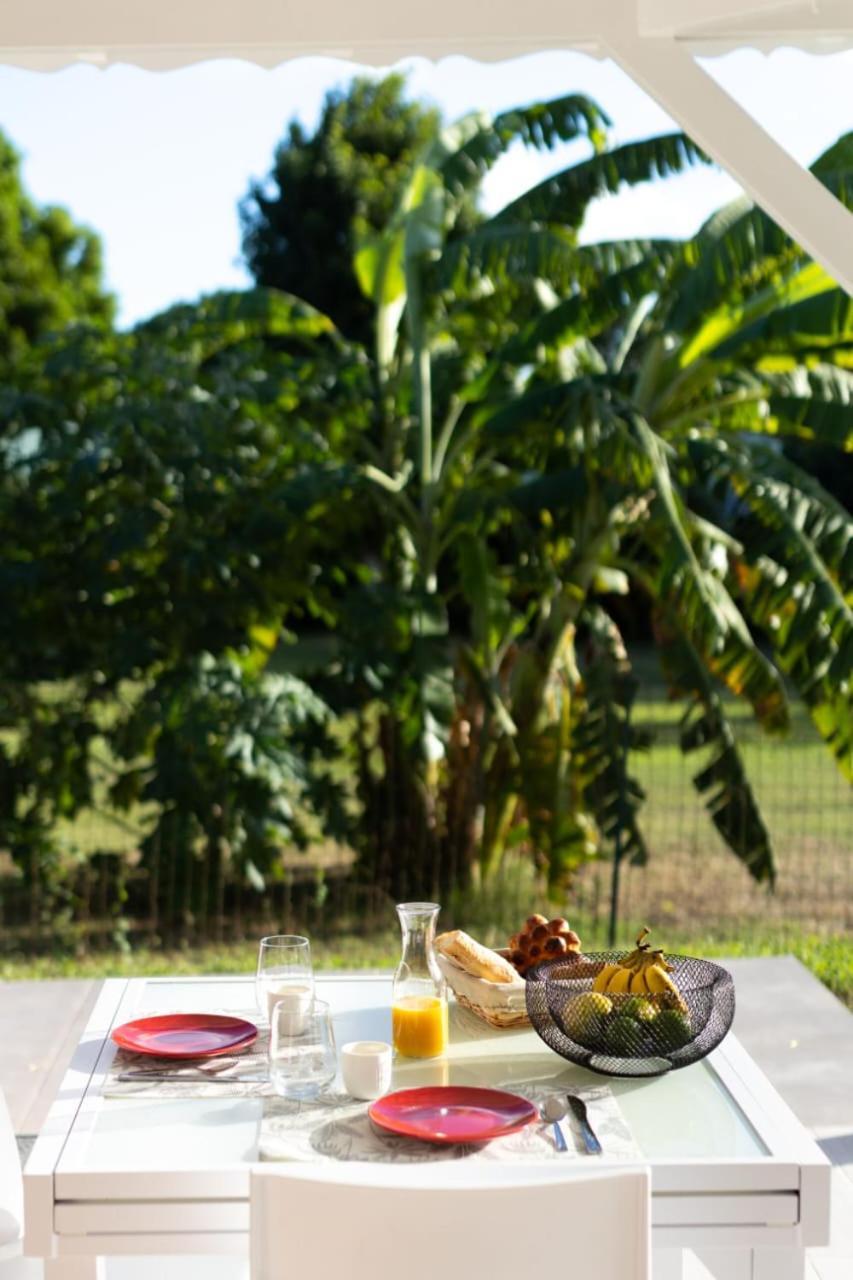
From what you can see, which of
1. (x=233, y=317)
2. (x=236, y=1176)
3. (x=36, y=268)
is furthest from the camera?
(x=36, y=268)

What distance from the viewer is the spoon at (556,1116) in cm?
225

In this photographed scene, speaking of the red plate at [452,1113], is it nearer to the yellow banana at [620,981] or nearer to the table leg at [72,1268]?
the yellow banana at [620,981]

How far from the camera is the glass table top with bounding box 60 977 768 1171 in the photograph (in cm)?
221

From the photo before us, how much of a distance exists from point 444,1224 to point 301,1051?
58 centimetres

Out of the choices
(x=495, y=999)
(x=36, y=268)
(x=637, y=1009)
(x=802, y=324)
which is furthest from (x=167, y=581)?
(x=36, y=268)

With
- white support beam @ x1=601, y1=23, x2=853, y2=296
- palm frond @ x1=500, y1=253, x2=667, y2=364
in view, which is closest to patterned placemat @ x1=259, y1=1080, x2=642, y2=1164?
white support beam @ x1=601, y1=23, x2=853, y2=296

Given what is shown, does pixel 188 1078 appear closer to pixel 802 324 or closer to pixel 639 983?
pixel 639 983

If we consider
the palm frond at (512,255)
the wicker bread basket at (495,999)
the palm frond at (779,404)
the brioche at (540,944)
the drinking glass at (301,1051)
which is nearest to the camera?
the drinking glass at (301,1051)

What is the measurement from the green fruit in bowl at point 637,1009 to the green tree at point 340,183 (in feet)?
50.5

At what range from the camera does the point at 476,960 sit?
2.79m

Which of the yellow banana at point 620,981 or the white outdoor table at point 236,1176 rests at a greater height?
the yellow banana at point 620,981

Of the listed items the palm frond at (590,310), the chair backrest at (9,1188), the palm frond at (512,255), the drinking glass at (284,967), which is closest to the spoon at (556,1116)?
the drinking glass at (284,967)

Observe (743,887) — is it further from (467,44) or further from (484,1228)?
(484,1228)

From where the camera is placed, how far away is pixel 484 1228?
1.83 m
